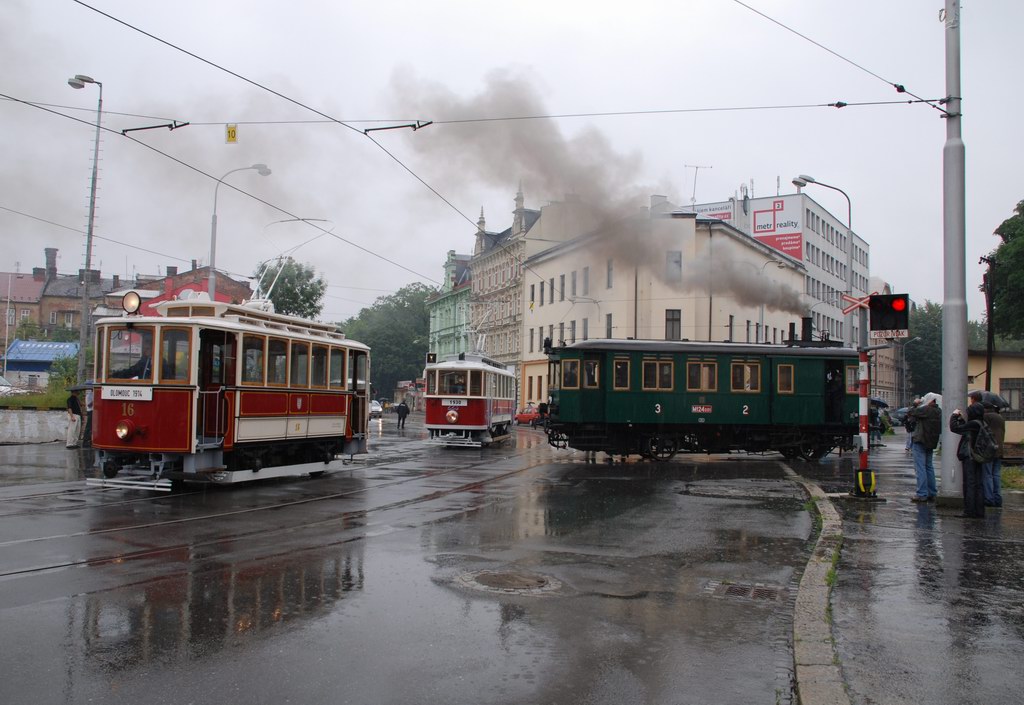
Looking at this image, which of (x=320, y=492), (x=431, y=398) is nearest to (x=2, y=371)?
(x=431, y=398)

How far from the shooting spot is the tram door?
14.1m

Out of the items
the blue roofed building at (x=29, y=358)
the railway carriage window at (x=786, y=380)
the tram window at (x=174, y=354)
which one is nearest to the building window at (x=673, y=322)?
the railway carriage window at (x=786, y=380)

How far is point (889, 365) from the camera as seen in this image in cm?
10194

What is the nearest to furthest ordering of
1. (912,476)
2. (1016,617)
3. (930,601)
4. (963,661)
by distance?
(963,661) < (1016,617) < (930,601) < (912,476)

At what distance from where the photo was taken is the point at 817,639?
18.1ft

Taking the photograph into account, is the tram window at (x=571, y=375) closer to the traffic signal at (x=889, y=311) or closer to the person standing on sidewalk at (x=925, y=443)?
the person standing on sidewalk at (x=925, y=443)

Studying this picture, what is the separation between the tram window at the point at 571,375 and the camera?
79.0 feet

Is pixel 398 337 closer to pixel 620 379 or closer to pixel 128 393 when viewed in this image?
pixel 620 379

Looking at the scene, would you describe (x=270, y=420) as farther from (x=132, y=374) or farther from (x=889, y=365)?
(x=889, y=365)

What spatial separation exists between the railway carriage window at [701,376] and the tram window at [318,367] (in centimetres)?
1123

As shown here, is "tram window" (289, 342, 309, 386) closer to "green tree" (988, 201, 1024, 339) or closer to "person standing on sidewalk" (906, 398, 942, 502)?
"person standing on sidewalk" (906, 398, 942, 502)

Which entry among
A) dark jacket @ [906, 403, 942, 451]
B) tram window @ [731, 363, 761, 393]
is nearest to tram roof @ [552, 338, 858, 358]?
tram window @ [731, 363, 761, 393]

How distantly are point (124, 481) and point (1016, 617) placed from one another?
12.8m

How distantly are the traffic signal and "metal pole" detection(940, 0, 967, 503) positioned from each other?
564mm
